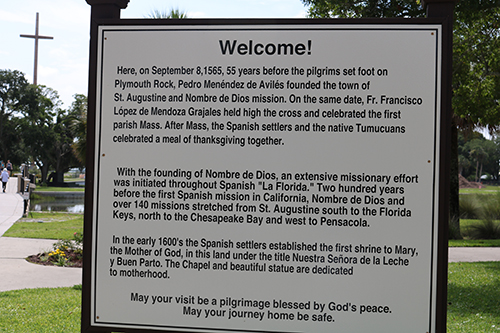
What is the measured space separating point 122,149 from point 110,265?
2.34 ft

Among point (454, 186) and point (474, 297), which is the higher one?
point (454, 186)

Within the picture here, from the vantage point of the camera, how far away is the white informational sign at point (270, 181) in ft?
8.42

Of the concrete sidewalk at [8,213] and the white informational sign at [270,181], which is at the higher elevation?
the white informational sign at [270,181]

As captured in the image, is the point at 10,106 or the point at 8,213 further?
the point at 10,106

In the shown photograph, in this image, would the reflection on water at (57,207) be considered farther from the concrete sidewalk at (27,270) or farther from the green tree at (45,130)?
the green tree at (45,130)

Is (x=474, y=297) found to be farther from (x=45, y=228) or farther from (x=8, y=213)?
(x=8, y=213)

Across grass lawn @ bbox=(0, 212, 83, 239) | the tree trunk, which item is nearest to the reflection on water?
grass lawn @ bbox=(0, 212, 83, 239)

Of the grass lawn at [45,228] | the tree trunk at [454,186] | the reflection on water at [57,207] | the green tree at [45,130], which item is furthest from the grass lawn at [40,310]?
the green tree at [45,130]

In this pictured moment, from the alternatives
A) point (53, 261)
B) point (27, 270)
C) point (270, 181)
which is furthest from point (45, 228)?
point (270, 181)

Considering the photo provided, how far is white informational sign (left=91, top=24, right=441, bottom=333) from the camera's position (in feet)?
8.42

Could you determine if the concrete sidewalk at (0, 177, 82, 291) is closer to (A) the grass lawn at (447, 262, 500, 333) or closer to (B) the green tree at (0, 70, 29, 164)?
(A) the grass lawn at (447, 262, 500, 333)

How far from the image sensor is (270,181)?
2.62 m

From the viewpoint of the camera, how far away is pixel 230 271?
8.64ft

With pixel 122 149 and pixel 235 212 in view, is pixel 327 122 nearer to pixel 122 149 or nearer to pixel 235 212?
pixel 235 212
